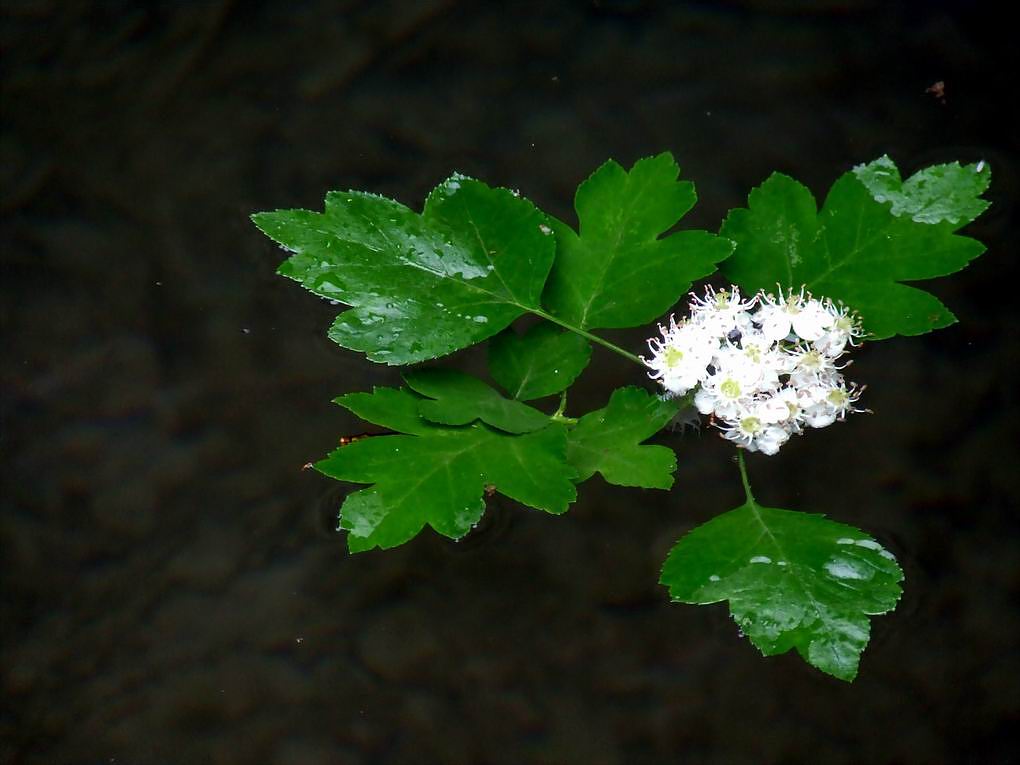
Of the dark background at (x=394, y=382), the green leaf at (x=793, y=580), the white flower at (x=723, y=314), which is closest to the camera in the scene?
the green leaf at (x=793, y=580)

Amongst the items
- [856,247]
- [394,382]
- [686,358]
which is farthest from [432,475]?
[856,247]

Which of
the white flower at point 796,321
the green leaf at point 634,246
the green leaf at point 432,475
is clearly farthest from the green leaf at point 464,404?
the white flower at point 796,321

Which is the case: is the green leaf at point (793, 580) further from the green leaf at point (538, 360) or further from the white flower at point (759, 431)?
the green leaf at point (538, 360)

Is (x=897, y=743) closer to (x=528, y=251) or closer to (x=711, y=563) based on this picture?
(x=711, y=563)

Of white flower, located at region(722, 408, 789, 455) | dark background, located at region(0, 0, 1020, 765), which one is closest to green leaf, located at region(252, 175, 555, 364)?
white flower, located at region(722, 408, 789, 455)

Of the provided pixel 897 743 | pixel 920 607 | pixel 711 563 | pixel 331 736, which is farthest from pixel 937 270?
pixel 331 736

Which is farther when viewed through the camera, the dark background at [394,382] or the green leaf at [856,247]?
the dark background at [394,382]

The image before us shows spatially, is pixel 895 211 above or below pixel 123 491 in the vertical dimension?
above
